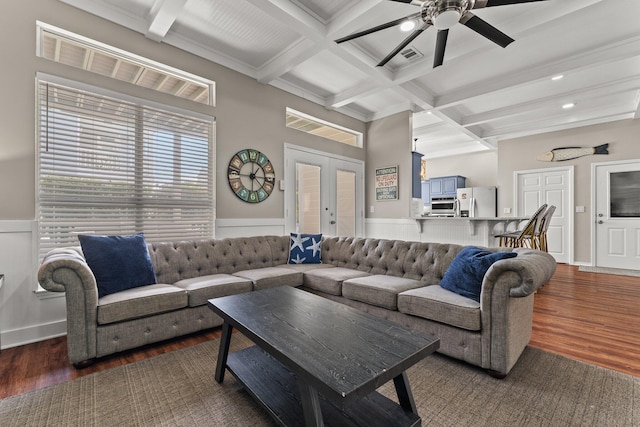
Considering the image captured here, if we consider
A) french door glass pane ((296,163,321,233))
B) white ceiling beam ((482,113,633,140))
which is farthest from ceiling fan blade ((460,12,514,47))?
white ceiling beam ((482,113,633,140))

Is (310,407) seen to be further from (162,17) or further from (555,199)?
(555,199)

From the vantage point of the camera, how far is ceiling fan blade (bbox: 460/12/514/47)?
2178 millimetres

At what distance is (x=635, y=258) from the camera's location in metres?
5.18

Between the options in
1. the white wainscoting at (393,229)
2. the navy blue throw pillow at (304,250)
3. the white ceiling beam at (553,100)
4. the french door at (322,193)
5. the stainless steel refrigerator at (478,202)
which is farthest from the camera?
the stainless steel refrigerator at (478,202)

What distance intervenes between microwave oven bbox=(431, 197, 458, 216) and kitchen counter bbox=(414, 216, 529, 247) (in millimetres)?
3530

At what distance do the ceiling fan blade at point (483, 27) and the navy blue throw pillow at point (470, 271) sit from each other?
5.60 ft

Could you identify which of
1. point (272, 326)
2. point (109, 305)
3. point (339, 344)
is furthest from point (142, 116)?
point (339, 344)

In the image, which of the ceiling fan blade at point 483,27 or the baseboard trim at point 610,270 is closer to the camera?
the ceiling fan blade at point 483,27

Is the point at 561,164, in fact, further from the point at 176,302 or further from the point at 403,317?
the point at 176,302

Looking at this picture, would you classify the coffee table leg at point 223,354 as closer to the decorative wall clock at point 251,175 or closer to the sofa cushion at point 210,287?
the sofa cushion at point 210,287

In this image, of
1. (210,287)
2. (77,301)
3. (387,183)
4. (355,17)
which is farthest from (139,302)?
(387,183)

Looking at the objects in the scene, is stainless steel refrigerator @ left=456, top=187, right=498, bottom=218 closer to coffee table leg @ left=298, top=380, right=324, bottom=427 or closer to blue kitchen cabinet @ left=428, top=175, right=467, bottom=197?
blue kitchen cabinet @ left=428, top=175, right=467, bottom=197

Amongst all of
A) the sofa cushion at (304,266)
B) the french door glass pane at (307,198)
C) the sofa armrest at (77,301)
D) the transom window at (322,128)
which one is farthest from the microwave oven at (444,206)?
the sofa armrest at (77,301)

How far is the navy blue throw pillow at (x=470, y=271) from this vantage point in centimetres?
204
